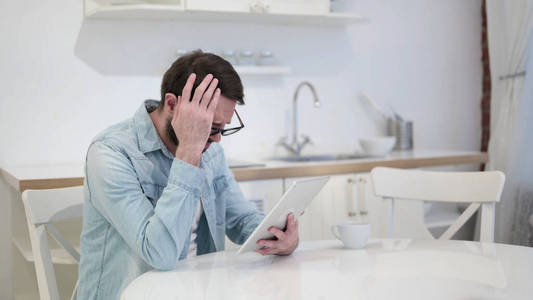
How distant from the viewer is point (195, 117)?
1501 millimetres

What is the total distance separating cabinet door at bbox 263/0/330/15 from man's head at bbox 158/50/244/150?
153 centimetres

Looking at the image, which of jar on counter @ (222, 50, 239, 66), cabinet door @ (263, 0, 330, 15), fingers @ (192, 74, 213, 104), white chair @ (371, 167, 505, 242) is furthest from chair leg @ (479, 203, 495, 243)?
jar on counter @ (222, 50, 239, 66)

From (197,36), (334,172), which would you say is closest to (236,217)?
(334,172)

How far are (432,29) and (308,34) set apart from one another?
879 millimetres

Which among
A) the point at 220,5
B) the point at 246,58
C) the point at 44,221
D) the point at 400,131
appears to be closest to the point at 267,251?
the point at 44,221

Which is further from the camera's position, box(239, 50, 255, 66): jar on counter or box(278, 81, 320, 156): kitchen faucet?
box(278, 81, 320, 156): kitchen faucet

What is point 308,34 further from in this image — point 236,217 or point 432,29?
point 236,217

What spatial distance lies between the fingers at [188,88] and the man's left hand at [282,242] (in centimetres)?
38

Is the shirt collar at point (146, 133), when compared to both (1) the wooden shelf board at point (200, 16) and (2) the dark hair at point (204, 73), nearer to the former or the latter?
(2) the dark hair at point (204, 73)

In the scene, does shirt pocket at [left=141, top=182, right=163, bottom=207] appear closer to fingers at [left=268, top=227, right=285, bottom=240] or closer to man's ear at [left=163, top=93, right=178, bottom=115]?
man's ear at [left=163, top=93, right=178, bottom=115]

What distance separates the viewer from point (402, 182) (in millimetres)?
2080

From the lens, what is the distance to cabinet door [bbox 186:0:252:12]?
2.87m

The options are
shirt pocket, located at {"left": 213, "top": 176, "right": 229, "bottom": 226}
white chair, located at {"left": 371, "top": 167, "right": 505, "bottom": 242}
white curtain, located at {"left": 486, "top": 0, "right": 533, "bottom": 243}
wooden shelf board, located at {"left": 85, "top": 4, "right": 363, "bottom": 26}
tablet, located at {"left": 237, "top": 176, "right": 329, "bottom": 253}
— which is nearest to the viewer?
tablet, located at {"left": 237, "top": 176, "right": 329, "bottom": 253}

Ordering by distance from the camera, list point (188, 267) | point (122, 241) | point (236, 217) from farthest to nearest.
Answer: point (236, 217) < point (122, 241) < point (188, 267)
